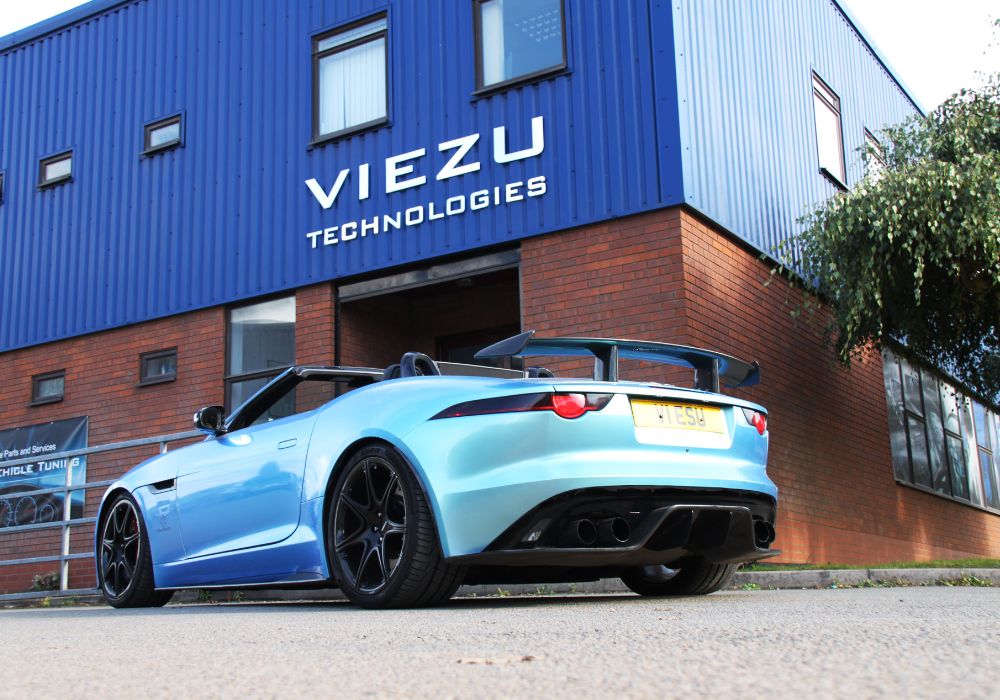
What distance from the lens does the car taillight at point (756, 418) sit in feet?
19.7

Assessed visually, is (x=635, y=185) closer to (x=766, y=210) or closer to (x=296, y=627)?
(x=766, y=210)

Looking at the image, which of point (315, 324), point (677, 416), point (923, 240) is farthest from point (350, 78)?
point (677, 416)

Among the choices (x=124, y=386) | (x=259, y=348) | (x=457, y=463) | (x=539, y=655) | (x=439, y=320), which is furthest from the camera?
(x=124, y=386)

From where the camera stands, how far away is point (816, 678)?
8.66ft

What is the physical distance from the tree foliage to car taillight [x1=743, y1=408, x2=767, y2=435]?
5.71m

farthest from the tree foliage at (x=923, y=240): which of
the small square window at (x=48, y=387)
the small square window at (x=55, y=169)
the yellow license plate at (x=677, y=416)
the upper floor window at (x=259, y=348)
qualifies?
the small square window at (x=55, y=169)

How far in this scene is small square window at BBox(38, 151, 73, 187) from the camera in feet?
51.5

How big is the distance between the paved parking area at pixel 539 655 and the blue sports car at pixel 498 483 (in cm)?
38

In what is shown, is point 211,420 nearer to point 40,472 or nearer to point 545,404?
point 545,404

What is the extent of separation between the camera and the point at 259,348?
1342 cm

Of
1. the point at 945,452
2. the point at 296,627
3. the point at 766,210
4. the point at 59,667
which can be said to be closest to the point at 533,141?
the point at 766,210

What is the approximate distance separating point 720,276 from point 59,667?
884 cm

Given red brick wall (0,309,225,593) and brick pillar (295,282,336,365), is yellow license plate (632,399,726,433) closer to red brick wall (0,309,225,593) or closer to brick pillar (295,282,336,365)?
brick pillar (295,282,336,365)

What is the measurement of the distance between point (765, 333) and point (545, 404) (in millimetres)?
7634
